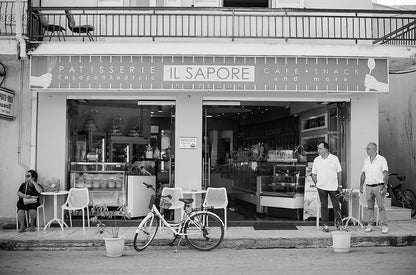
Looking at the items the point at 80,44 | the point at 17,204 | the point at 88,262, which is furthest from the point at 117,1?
the point at 88,262

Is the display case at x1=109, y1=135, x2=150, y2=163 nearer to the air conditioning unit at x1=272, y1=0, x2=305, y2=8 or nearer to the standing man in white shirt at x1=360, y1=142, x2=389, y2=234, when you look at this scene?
the air conditioning unit at x1=272, y1=0, x2=305, y2=8

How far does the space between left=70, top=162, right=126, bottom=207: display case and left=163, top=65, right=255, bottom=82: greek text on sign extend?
282 cm

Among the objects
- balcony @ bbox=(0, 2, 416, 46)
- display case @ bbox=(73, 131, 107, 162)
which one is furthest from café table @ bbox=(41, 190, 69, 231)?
balcony @ bbox=(0, 2, 416, 46)

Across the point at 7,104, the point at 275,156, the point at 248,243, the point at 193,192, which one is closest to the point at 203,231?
the point at 248,243

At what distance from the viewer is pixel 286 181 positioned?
522 inches

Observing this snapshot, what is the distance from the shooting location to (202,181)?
40.7 ft

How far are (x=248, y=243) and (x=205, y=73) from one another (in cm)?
365

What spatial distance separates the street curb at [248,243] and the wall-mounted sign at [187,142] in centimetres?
248

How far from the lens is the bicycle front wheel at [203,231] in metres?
9.71

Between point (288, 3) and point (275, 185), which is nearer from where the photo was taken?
point (288, 3)

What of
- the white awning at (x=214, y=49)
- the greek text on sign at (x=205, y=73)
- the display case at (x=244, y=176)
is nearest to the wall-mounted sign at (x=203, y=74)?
the greek text on sign at (x=205, y=73)

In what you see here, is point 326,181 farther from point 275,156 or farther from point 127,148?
point 127,148

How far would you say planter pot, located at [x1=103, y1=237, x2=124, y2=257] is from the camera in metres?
9.12

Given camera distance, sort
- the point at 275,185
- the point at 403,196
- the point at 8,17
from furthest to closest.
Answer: the point at 403,196 < the point at 275,185 < the point at 8,17
